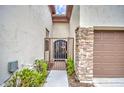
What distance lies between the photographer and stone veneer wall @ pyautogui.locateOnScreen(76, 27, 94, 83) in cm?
846

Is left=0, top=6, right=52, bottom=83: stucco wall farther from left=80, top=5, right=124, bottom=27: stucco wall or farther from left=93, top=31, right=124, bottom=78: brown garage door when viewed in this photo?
left=93, top=31, right=124, bottom=78: brown garage door

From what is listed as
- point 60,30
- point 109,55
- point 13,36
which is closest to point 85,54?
point 109,55

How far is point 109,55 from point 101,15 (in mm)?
1775

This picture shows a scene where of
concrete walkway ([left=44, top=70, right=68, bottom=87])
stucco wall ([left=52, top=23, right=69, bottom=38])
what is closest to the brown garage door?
concrete walkway ([left=44, top=70, right=68, bottom=87])

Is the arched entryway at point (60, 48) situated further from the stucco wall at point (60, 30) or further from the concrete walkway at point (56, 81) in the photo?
the concrete walkway at point (56, 81)

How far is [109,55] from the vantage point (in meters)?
9.20

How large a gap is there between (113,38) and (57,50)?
1097 centimetres

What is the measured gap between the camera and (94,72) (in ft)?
30.0

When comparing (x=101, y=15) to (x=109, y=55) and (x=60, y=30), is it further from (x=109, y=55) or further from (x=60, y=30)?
(x=60, y=30)

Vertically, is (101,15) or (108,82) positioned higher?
(101,15)

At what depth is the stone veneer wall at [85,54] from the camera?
8461mm
